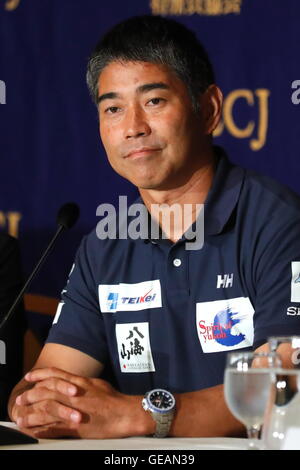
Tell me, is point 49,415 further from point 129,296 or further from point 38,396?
point 129,296

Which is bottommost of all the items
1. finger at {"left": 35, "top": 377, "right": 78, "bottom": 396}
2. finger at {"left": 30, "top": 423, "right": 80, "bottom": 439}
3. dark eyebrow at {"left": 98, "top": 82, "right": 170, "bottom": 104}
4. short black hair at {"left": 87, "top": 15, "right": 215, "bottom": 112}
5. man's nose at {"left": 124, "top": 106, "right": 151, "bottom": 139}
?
finger at {"left": 30, "top": 423, "right": 80, "bottom": 439}

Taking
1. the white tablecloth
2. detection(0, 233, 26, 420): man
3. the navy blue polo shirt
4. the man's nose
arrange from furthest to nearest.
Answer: detection(0, 233, 26, 420): man < the man's nose < the navy blue polo shirt < the white tablecloth

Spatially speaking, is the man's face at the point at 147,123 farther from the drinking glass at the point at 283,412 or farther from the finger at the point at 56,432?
the drinking glass at the point at 283,412

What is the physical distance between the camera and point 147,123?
2.12m

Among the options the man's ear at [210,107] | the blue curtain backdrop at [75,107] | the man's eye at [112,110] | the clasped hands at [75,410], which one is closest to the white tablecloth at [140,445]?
the clasped hands at [75,410]

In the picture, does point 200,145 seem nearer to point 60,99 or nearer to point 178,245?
point 178,245

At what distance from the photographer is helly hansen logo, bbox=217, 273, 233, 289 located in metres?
2.04

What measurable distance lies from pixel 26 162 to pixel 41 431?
142 centimetres

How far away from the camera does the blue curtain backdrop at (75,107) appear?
269cm

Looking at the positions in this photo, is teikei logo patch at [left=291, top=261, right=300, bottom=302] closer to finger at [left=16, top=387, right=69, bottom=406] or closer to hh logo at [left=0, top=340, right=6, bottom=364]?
finger at [left=16, top=387, right=69, bottom=406]

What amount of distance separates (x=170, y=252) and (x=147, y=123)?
1.04 ft

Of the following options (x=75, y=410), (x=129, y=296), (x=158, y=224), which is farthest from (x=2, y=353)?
(x=75, y=410)

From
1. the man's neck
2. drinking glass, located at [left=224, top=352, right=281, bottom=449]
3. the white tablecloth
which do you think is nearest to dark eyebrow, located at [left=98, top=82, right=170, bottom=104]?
the man's neck

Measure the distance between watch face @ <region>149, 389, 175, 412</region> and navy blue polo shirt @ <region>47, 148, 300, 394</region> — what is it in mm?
269
